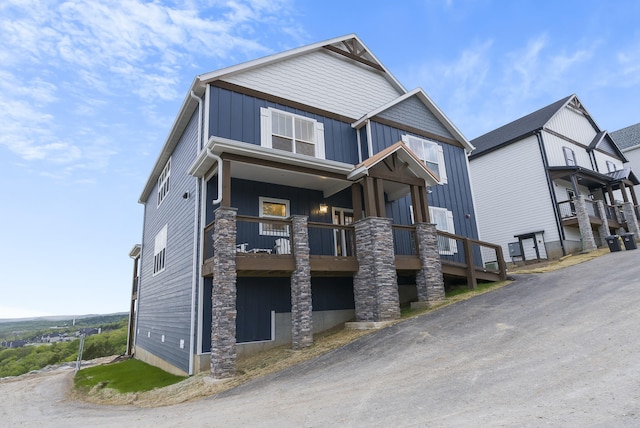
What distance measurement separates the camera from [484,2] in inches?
1023

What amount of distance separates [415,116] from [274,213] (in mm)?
8335

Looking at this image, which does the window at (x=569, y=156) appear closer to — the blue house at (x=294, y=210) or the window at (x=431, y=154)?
the blue house at (x=294, y=210)

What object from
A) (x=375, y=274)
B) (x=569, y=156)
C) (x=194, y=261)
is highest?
(x=569, y=156)

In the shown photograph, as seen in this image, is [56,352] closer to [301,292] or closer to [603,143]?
[301,292]

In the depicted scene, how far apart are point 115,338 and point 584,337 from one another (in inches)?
1819

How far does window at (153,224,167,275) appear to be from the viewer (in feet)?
50.1

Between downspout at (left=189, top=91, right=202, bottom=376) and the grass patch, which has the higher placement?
downspout at (left=189, top=91, right=202, bottom=376)

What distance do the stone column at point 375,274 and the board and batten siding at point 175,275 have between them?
511 centimetres

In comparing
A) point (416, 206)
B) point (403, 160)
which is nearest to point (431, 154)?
point (403, 160)

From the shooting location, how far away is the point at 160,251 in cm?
1591

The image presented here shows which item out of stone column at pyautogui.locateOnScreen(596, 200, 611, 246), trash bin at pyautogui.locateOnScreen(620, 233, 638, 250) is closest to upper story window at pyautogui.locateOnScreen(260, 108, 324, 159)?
trash bin at pyautogui.locateOnScreen(620, 233, 638, 250)

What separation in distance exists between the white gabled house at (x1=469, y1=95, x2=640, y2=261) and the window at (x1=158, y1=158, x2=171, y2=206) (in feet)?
60.2

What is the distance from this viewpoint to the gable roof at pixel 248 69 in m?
11.7

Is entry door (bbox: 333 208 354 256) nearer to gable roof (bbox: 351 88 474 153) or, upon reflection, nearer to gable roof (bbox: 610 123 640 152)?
gable roof (bbox: 351 88 474 153)
